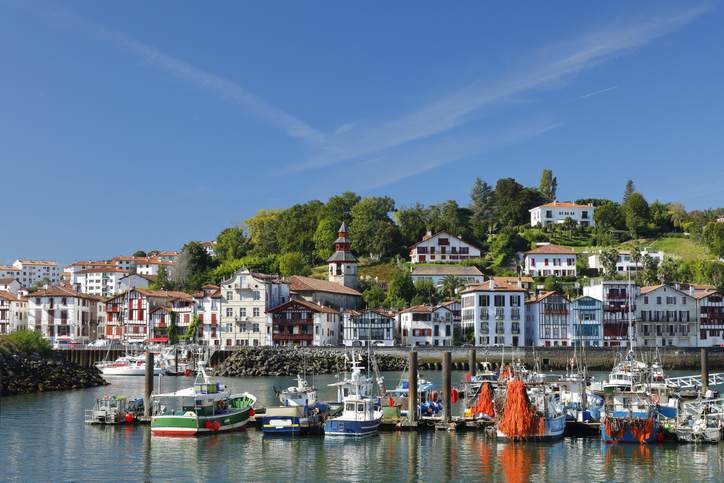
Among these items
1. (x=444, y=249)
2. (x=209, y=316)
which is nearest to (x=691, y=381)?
(x=209, y=316)

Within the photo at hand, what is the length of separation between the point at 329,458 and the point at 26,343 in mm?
60240

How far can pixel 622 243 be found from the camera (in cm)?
14425

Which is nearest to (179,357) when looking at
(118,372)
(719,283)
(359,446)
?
(118,372)

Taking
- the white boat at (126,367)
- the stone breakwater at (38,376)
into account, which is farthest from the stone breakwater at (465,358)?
the stone breakwater at (38,376)

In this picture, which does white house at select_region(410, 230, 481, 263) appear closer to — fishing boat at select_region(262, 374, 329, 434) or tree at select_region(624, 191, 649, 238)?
tree at select_region(624, 191, 649, 238)

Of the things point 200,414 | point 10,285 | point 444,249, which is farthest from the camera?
point 10,285

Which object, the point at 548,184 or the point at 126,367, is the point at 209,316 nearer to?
the point at 126,367

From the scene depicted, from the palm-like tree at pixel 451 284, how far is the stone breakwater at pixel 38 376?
58130 millimetres

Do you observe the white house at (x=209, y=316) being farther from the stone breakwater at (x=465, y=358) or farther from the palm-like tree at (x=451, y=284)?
the palm-like tree at (x=451, y=284)

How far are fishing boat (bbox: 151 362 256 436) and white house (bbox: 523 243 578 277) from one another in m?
91.6

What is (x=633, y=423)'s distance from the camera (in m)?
37.4

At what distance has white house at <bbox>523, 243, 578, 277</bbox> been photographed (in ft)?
412

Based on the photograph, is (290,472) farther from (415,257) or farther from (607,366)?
(415,257)

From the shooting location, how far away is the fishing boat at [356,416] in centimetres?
3841
